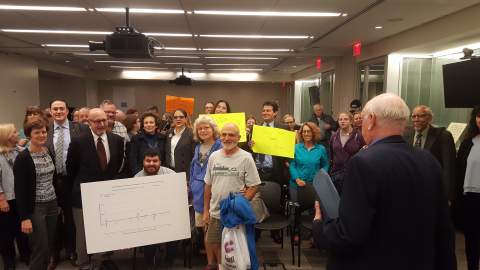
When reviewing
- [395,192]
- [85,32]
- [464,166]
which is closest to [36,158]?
[395,192]

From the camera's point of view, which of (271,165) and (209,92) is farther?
(209,92)

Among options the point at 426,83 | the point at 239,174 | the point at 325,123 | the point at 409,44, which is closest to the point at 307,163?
the point at 239,174

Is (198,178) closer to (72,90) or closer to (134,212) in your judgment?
(134,212)

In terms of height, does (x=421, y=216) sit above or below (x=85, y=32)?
below

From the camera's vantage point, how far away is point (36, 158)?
2.75 meters

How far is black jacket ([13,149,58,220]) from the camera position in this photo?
8.59 ft

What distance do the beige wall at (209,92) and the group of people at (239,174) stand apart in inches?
432

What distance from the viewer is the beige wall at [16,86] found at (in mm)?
8273

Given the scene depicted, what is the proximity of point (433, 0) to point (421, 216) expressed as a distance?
3.69 metres

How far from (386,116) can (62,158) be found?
9.74 ft

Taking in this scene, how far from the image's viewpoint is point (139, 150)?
137 inches

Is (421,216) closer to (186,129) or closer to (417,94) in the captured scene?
(186,129)

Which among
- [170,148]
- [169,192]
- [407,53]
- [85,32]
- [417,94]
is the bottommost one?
[169,192]

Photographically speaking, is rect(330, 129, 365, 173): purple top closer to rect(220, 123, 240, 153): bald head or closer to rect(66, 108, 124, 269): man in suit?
rect(220, 123, 240, 153): bald head
